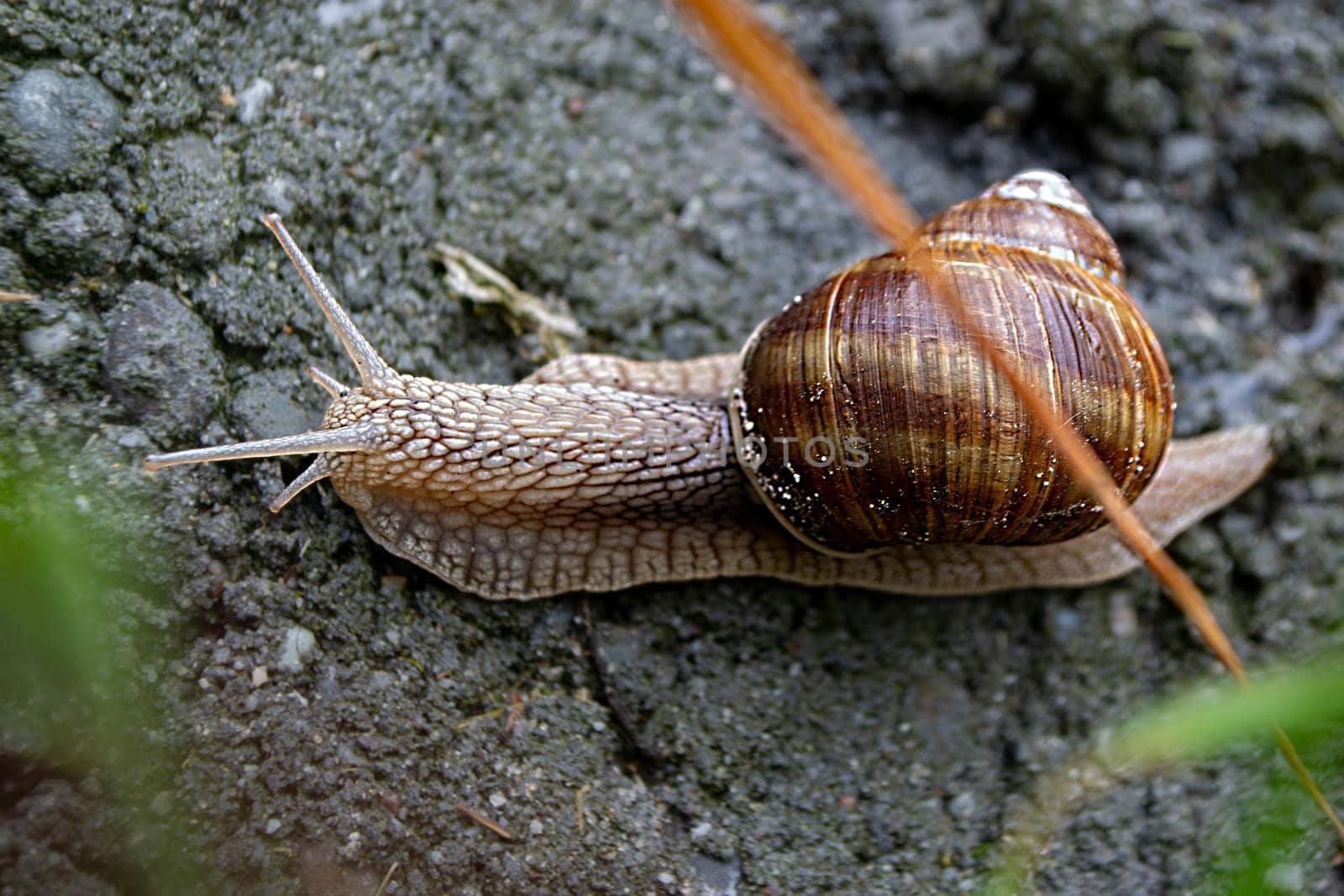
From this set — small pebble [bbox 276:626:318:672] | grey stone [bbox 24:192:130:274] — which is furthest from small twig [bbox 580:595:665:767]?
grey stone [bbox 24:192:130:274]

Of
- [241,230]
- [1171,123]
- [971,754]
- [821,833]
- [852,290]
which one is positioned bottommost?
[971,754]

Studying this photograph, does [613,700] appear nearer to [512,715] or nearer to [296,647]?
[512,715]

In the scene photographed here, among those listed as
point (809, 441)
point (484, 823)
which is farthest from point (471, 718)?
point (809, 441)

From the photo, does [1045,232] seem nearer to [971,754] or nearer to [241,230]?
[971,754]

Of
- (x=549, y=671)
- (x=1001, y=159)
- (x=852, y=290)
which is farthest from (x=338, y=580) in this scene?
(x=1001, y=159)

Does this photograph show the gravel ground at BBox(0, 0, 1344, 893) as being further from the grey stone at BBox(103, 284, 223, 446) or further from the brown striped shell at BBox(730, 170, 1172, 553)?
the brown striped shell at BBox(730, 170, 1172, 553)

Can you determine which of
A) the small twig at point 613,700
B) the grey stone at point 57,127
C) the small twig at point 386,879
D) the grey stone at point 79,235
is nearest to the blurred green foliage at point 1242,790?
the small twig at point 613,700
